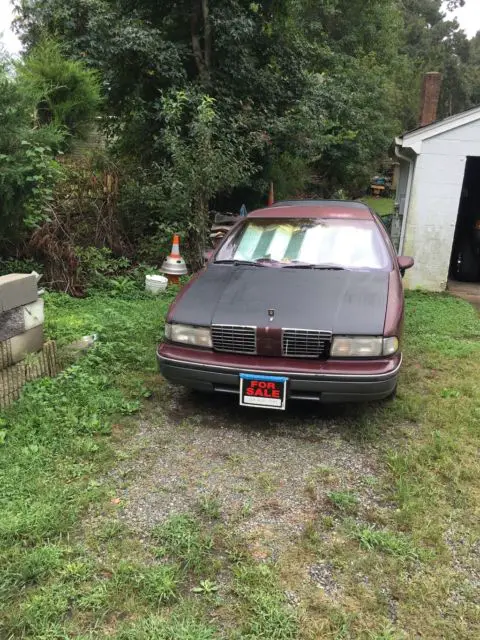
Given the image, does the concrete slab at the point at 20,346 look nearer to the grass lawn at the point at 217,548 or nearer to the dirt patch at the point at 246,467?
the grass lawn at the point at 217,548

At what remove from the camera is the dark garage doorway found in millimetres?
10594

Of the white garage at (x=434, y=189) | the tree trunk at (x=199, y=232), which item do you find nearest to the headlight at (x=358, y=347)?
the tree trunk at (x=199, y=232)

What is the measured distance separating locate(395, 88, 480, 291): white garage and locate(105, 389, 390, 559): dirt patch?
Result: 5.71 metres

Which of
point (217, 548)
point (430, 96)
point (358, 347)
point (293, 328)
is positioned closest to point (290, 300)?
point (293, 328)

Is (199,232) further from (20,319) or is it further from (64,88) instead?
(20,319)

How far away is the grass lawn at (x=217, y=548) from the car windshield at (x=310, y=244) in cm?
129

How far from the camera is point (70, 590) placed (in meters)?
2.20

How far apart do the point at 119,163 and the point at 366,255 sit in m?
6.09

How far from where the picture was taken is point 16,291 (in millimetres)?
3920

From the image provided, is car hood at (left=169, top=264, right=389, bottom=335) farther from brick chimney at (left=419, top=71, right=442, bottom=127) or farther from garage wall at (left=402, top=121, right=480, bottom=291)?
brick chimney at (left=419, top=71, right=442, bottom=127)

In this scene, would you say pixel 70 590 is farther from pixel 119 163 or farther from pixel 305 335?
pixel 119 163

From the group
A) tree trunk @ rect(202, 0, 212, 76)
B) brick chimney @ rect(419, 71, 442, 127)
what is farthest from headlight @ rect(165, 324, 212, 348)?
brick chimney @ rect(419, 71, 442, 127)

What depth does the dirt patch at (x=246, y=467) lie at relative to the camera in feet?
8.99

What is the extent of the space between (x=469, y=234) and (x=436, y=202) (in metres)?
2.47
